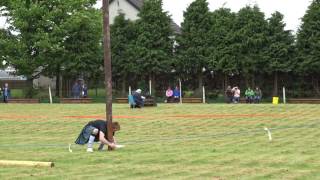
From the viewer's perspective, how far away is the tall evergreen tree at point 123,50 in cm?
4991

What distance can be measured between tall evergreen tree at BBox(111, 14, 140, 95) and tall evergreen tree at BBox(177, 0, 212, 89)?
3.76 metres

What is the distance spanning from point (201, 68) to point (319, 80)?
875 cm

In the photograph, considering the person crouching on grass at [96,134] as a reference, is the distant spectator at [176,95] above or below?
above

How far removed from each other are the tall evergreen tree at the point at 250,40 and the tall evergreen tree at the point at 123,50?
8.25 metres

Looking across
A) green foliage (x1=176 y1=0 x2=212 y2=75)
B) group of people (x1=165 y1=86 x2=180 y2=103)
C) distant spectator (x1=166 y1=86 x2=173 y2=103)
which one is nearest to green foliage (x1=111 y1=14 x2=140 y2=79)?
green foliage (x1=176 y1=0 x2=212 y2=75)

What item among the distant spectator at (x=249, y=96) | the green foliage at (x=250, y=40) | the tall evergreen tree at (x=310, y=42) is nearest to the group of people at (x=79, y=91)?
the green foliage at (x=250, y=40)

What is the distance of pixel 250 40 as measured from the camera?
45312mm

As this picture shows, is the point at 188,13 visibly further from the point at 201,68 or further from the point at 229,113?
the point at 229,113

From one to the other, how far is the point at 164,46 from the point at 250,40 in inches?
282

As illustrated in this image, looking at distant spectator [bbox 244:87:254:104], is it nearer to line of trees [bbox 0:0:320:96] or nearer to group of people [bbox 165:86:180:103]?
line of trees [bbox 0:0:320:96]

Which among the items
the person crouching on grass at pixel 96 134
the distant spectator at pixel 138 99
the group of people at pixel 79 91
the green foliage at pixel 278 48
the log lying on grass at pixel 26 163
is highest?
the green foliage at pixel 278 48

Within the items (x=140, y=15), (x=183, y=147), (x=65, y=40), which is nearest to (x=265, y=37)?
(x=140, y=15)

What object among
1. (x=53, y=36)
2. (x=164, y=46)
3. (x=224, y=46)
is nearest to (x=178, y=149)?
(x=224, y=46)

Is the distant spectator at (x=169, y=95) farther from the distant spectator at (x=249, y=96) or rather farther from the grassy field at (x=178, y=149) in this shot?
the grassy field at (x=178, y=149)
